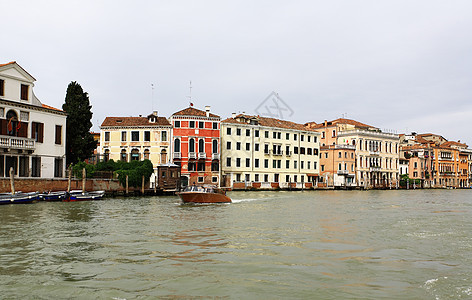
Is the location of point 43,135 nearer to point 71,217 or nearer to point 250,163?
point 71,217

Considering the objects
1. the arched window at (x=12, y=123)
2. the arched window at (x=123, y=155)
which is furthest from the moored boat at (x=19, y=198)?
the arched window at (x=123, y=155)

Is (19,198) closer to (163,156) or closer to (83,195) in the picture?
(83,195)

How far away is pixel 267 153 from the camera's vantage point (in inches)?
2040

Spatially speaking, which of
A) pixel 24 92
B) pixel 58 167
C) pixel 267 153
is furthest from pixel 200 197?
pixel 267 153

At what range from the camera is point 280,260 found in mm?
8844

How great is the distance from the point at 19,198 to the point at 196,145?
73.8 ft

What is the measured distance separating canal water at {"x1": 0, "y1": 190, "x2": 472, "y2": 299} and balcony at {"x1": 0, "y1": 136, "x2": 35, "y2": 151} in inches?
512

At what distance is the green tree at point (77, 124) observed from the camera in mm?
34750

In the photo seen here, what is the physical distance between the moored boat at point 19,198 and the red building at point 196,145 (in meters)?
19.7

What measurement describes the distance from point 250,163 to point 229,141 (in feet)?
12.5

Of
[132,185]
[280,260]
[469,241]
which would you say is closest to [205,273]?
[280,260]

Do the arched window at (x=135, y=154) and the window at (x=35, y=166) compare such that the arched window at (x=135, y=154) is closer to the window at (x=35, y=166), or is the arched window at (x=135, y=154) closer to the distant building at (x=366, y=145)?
the window at (x=35, y=166)

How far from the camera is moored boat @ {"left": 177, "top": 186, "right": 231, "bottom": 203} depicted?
25.0 m

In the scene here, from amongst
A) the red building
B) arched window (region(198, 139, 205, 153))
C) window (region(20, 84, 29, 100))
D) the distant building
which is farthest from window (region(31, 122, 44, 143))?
the distant building
